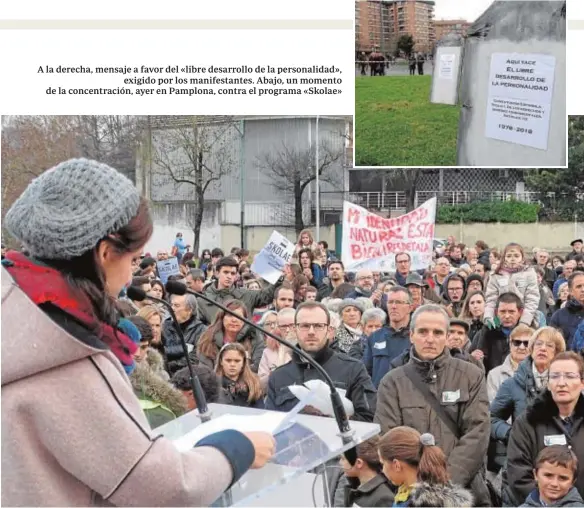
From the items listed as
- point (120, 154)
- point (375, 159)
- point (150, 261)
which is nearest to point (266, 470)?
point (150, 261)

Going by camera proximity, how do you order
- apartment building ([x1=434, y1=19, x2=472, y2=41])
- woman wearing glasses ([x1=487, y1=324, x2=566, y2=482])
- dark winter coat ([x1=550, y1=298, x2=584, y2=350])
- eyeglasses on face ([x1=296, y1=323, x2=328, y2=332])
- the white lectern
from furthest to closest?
1. dark winter coat ([x1=550, y1=298, x2=584, y2=350])
2. apartment building ([x1=434, y1=19, x2=472, y2=41])
3. woman wearing glasses ([x1=487, y1=324, x2=566, y2=482])
4. eyeglasses on face ([x1=296, y1=323, x2=328, y2=332])
5. the white lectern

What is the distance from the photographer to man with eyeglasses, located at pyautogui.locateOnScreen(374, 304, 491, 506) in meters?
3.01

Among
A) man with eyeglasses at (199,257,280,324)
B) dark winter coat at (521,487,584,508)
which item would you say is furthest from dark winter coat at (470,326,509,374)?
dark winter coat at (521,487,584,508)

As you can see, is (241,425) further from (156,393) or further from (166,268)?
(166,268)

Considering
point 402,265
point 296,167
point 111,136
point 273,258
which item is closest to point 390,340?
point 273,258

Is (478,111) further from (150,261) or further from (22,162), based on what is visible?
(22,162)

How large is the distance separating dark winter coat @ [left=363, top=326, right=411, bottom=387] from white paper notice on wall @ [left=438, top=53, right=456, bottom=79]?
1717mm

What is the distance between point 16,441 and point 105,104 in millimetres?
2421

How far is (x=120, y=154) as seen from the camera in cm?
1095

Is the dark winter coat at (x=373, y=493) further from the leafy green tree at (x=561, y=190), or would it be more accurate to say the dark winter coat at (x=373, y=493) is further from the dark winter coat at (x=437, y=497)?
the leafy green tree at (x=561, y=190)

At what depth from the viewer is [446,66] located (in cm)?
529

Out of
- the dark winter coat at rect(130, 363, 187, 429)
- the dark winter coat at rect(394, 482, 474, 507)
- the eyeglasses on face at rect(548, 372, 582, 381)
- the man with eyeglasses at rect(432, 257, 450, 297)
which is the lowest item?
the man with eyeglasses at rect(432, 257, 450, 297)

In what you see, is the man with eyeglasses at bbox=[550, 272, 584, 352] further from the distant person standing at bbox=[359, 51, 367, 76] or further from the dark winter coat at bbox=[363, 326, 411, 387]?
the distant person standing at bbox=[359, 51, 367, 76]

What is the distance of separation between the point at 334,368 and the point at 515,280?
3.05 meters
